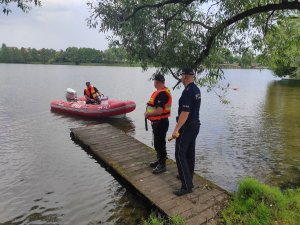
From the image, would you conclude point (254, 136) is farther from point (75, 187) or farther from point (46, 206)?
point (46, 206)

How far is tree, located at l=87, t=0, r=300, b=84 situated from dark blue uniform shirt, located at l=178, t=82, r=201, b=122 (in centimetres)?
228

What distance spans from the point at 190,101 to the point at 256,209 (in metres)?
2.19

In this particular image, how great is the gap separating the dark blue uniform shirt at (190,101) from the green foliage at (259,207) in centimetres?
175

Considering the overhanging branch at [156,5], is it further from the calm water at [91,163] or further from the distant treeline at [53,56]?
the distant treeline at [53,56]

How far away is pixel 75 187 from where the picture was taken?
803 cm

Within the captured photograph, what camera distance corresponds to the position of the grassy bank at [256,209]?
193 inches

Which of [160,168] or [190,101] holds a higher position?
[190,101]

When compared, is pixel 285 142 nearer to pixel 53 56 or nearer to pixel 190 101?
pixel 190 101

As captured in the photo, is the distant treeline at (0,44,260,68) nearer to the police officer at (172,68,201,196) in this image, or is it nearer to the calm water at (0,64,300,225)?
the calm water at (0,64,300,225)

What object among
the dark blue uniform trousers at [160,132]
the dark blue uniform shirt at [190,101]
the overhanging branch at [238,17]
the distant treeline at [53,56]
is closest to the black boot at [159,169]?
the dark blue uniform trousers at [160,132]

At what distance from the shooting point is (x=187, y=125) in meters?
5.46

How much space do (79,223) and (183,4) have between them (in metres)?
5.60

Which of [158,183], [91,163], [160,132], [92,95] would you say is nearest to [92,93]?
[92,95]

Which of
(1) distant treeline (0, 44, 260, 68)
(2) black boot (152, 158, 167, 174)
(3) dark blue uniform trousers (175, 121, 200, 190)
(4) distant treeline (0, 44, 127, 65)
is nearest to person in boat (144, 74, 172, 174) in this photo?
(2) black boot (152, 158, 167, 174)
